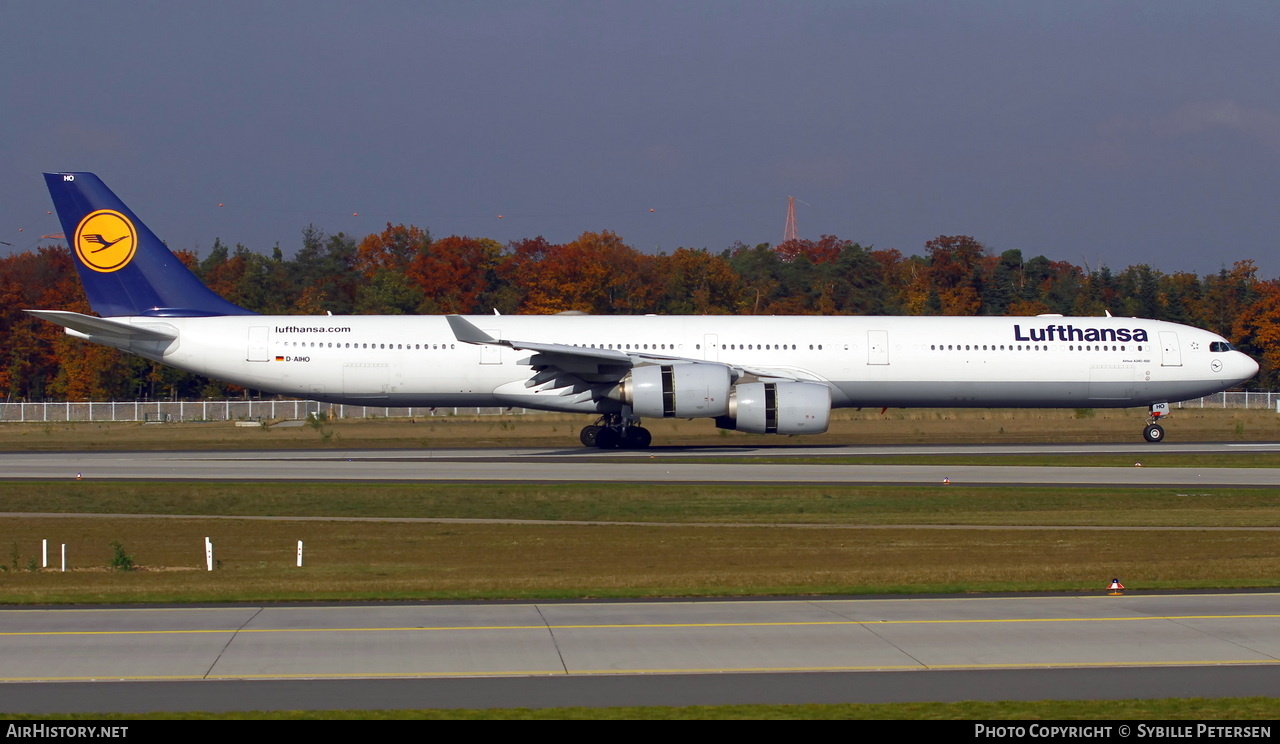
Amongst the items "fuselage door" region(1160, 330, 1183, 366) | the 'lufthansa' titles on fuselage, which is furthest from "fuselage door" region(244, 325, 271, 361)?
"fuselage door" region(1160, 330, 1183, 366)

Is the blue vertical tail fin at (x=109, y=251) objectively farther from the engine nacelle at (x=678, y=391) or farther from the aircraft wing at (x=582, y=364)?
the engine nacelle at (x=678, y=391)

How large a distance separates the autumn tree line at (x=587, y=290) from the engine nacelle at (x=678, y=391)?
122ft

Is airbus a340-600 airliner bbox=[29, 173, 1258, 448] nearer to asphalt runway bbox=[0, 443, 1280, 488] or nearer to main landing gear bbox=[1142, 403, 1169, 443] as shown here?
main landing gear bbox=[1142, 403, 1169, 443]

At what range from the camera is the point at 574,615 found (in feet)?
37.8

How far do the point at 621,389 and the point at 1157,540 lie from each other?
15.8 metres

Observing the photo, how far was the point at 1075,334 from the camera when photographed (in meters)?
34.5

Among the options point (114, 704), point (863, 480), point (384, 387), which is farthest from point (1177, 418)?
point (114, 704)

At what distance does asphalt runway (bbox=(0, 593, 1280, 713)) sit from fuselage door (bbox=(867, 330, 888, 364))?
69.2ft

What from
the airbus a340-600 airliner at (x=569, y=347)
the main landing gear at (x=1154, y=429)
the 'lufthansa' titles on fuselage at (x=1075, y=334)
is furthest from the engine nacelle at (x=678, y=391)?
the main landing gear at (x=1154, y=429)

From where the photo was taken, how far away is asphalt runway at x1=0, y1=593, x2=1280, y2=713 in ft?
27.6

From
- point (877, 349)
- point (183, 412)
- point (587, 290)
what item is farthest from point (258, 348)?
point (587, 290)

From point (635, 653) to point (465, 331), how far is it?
20912 millimetres

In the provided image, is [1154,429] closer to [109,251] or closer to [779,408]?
[779,408]

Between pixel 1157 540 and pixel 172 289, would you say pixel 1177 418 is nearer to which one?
pixel 1157 540
